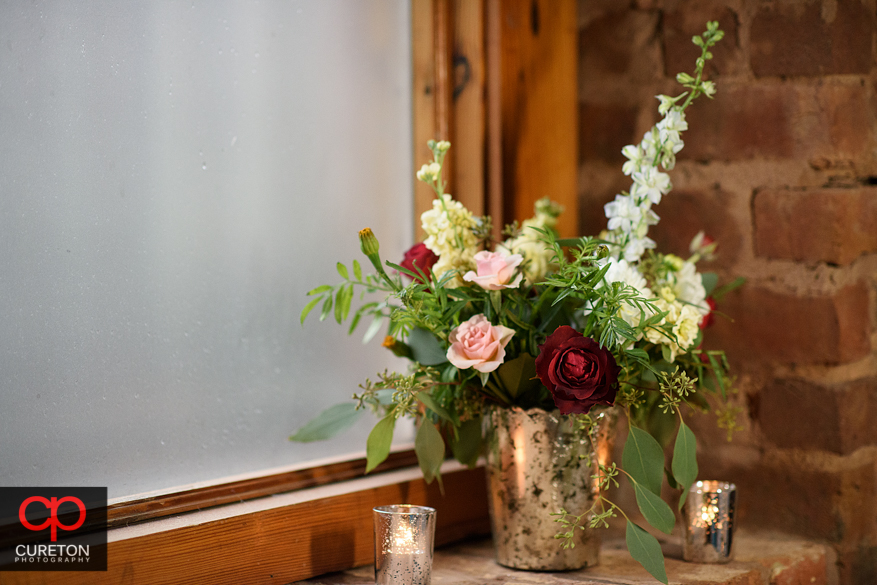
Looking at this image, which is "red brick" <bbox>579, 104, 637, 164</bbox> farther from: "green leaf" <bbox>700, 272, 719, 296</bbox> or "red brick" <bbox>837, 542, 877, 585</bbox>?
"red brick" <bbox>837, 542, 877, 585</bbox>

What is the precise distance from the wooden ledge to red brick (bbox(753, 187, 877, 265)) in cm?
39

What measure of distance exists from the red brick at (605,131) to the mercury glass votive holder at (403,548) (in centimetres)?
66

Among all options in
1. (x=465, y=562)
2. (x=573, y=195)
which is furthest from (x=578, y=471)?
(x=573, y=195)

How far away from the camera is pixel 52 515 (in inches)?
27.6

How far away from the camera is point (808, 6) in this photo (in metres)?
1.00

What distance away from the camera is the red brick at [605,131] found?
45.0 inches

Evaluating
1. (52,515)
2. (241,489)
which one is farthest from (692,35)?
(52,515)

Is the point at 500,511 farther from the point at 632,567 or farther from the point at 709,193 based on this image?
the point at 709,193

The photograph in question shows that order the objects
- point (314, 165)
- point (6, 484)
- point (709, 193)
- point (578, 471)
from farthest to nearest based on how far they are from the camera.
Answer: point (709, 193), point (314, 165), point (578, 471), point (6, 484)

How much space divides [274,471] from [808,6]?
93cm

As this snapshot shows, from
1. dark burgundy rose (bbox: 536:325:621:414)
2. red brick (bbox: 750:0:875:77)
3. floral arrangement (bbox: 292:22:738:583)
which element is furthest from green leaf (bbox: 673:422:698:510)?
red brick (bbox: 750:0:875:77)

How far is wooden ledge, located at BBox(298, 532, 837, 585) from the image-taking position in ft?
2.76

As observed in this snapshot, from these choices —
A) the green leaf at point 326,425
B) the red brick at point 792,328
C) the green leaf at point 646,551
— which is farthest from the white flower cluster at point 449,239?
the red brick at point 792,328

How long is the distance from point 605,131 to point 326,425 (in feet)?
2.07
